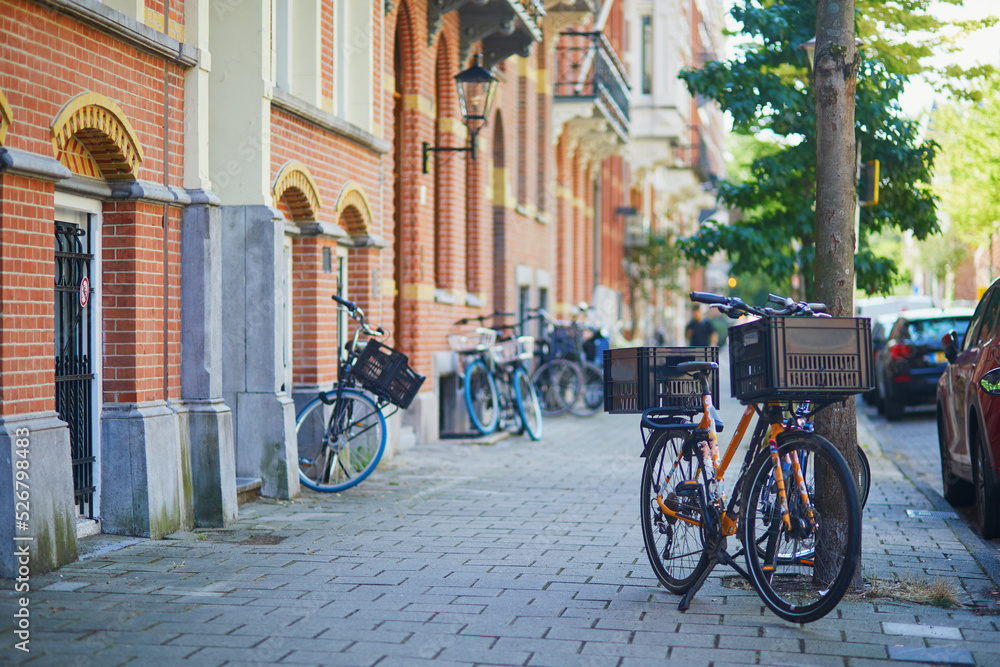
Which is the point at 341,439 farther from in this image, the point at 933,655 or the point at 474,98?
the point at 474,98

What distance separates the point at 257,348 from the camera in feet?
29.9

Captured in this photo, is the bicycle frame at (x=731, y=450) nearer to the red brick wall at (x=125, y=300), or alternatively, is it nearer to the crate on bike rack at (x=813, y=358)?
the crate on bike rack at (x=813, y=358)

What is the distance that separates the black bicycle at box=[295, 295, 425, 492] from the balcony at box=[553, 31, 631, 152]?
12072mm

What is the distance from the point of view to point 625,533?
305 inches

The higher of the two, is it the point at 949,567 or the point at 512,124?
the point at 512,124

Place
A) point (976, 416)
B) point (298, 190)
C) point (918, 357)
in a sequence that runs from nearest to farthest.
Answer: point (976, 416) < point (298, 190) < point (918, 357)

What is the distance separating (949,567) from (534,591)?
7.92 feet

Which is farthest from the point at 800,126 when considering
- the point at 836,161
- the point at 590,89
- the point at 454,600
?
the point at 454,600

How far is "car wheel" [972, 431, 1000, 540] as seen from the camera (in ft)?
25.3

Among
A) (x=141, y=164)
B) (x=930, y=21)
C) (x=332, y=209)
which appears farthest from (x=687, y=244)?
(x=141, y=164)

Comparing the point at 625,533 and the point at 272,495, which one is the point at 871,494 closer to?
the point at 625,533

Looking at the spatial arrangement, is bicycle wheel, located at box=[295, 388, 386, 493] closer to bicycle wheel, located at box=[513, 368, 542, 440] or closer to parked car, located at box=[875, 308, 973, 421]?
bicycle wheel, located at box=[513, 368, 542, 440]

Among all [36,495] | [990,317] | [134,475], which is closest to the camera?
[36,495]

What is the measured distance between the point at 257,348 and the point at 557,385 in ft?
30.6
